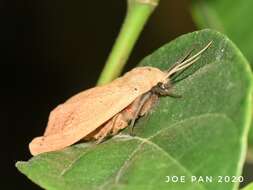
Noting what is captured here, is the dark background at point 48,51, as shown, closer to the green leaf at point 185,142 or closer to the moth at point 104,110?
the moth at point 104,110

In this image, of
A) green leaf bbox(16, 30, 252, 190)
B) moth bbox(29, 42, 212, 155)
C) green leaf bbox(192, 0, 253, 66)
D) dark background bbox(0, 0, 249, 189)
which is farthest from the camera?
dark background bbox(0, 0, 249, 189)

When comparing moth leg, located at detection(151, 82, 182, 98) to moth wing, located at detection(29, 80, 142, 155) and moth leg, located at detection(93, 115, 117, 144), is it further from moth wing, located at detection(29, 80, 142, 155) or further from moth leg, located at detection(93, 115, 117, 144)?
moth leg, located at detection(93, 115, 117, 144)

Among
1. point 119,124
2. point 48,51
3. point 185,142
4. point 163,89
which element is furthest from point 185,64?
point 48,51

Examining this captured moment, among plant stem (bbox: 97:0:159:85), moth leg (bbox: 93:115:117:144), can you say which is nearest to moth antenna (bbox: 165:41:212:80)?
plant stem (bbox: 97:0:159:85)

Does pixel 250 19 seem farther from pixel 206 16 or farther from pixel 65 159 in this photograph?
pixel 65 159

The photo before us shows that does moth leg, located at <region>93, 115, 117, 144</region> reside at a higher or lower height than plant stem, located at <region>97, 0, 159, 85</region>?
lower

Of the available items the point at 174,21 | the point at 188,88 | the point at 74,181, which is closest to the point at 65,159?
the point at 74,181

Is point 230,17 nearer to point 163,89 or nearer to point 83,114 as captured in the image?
point 163,89
